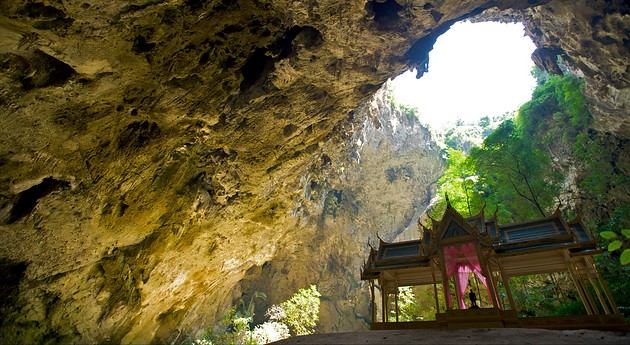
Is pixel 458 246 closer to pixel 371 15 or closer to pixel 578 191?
pixel 371 15

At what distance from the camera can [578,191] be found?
1647 cm

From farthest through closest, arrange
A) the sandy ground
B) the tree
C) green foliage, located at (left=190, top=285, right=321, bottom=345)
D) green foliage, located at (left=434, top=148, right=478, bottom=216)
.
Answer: green foliage, located at (left=434, top=148, right=478, bottom=216) < green foliage, located at (left=190, top=285, right=321, bottom=345) < the tree < the sandy ground

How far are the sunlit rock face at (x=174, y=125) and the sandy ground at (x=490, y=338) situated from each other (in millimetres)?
7736

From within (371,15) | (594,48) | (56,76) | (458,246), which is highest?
(594,48)

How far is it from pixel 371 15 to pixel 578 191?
48.6 feet

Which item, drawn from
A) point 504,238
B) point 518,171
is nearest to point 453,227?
point 504,238

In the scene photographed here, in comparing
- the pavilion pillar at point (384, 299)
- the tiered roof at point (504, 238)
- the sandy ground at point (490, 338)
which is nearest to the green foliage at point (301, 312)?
the pavilion pillar at point (384, 299)

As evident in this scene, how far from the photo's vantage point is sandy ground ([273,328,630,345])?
4.90m

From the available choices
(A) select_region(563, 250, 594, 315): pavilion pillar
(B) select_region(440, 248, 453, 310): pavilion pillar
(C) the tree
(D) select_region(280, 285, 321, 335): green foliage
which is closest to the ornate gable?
(B) select_region(440, 248, 453, 310): pavilion pillar

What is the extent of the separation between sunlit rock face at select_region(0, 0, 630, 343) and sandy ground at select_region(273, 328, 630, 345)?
25.4 feet

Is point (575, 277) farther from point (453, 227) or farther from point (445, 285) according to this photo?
point (445, 285)

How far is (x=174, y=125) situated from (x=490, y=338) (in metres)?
10.5

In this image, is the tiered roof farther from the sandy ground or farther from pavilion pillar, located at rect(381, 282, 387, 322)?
the sandy ground

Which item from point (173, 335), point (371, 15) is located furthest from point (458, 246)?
point (173, 335)
